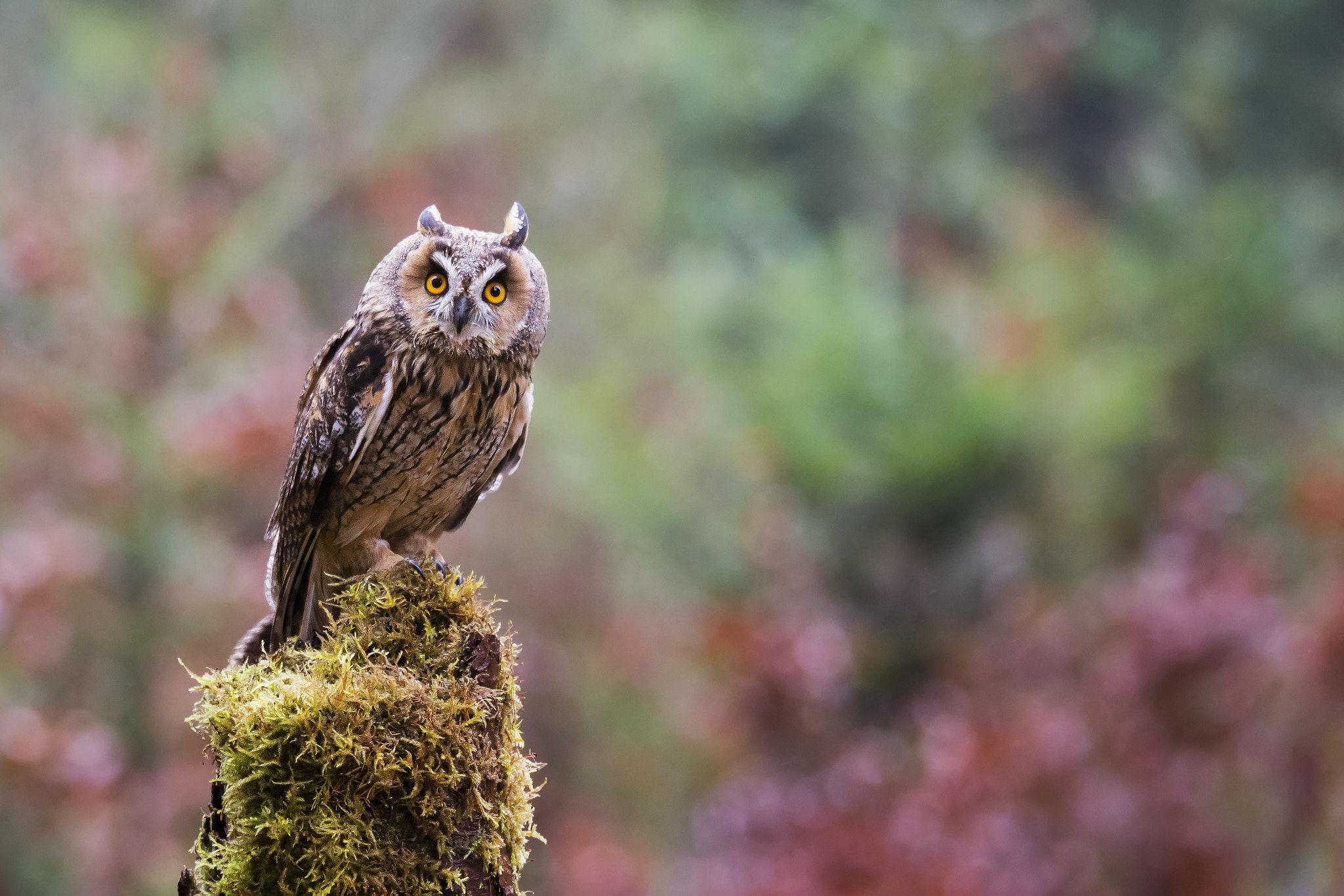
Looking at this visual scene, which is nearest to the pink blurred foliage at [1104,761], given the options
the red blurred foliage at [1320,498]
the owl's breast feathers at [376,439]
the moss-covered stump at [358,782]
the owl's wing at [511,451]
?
the red blurred foliage at [1320,498]

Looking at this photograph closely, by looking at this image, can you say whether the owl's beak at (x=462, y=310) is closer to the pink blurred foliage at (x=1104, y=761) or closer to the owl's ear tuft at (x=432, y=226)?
the owl's ear tuft at (x=432, y=226)

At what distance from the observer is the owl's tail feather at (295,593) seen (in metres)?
2.40

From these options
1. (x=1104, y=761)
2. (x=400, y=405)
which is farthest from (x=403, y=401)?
(x=1104, y=761)

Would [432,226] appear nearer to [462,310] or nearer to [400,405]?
[462,310]

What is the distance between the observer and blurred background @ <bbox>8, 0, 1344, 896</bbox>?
4.99 m

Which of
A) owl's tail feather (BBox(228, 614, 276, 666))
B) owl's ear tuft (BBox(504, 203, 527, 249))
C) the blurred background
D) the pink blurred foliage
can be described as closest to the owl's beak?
owl's ear tuft (BBox(504, 203, 527, 249))

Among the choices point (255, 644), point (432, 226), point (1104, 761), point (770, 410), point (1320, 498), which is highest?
point (770, 410)

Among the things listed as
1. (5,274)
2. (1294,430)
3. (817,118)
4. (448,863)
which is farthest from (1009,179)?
(448,863)

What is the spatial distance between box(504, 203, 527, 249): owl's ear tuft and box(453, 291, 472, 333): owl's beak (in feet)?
0.50

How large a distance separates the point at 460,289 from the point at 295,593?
2.31 feet

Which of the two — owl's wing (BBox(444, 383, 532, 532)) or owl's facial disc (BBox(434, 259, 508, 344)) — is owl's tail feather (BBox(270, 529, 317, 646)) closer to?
owl's wing (BBox(444, 383, 532, 532))

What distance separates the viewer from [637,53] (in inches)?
319

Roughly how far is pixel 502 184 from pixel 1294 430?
5.28m

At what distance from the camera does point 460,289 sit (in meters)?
2.30
